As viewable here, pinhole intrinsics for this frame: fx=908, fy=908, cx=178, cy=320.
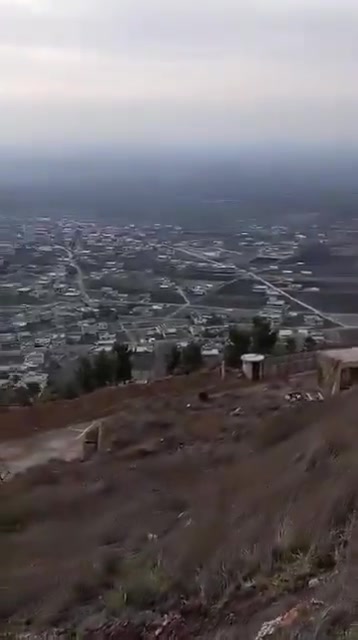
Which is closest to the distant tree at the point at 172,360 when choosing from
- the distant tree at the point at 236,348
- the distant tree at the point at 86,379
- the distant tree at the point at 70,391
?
the distant tree at the point at 236,348

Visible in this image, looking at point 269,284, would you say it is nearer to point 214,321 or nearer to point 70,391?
point 214,321

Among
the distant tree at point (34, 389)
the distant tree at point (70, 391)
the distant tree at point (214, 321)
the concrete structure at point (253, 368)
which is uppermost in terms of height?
the concrete structure at point (253, 368)

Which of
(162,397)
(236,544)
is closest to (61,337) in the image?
(162,397)

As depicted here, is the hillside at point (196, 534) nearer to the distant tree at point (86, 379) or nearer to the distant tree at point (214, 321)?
the distant tree at point (86, 379)

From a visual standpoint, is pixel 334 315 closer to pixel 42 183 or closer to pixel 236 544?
pixel 236 544

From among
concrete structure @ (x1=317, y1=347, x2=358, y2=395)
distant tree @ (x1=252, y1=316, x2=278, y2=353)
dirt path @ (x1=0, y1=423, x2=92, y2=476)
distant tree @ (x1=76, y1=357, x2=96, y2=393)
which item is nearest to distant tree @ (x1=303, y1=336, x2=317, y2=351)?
distant tree @ (x1=252, y1=316, x2=278, y2=353)

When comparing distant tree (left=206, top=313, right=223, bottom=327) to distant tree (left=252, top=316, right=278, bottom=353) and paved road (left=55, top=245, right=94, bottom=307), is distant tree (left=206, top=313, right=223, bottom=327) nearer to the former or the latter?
paved road (left=55, top=245, right=94, bottom=307)
